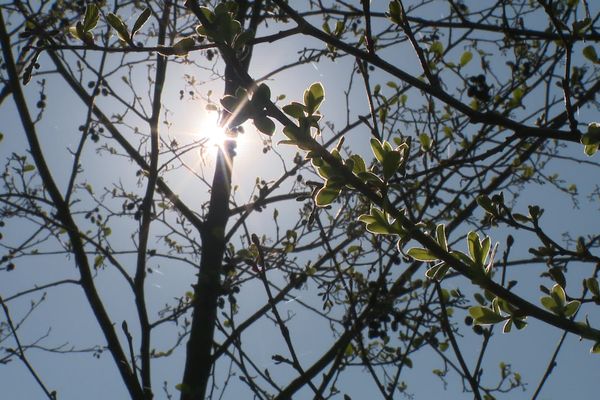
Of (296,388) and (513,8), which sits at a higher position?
(513,8)

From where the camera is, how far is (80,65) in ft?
14.2

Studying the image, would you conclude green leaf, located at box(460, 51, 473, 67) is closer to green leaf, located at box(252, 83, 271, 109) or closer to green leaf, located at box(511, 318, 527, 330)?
green leaf, located at box(511, 318, 527, 330)

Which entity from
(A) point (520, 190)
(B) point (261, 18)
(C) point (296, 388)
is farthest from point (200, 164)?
(A) point (520, 190)

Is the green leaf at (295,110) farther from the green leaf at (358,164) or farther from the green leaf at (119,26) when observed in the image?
the green leaf at (119,26)

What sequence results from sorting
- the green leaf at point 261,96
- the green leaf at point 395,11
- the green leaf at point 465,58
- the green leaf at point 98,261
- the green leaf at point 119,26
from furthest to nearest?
the green leaf at point 98,261, the green leaf at point 465,58, the green leaf at point 395,11, the green leaf at point 119,26, the green leaf at point 261,96

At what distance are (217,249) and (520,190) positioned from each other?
2355 millimetres

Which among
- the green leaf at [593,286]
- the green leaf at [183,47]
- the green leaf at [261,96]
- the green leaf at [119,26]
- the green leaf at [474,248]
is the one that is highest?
the green leaf at [119,26]

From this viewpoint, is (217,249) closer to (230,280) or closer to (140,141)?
(230,280)

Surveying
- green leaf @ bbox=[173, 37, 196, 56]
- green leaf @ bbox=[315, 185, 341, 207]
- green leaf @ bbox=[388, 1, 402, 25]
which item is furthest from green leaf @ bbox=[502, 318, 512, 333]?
green leaf @ bbox=[173, 37, 196, 56]

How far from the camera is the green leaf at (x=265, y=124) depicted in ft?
3.50

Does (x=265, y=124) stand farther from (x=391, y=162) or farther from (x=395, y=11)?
(x=395, y=11)

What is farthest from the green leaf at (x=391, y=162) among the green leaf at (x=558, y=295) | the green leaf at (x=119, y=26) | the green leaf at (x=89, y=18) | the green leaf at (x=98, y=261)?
the green leaf at (x=98, y=261)

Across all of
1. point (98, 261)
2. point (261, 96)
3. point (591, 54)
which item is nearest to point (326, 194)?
point (261, 96)

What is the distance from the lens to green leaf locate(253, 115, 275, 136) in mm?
1065
